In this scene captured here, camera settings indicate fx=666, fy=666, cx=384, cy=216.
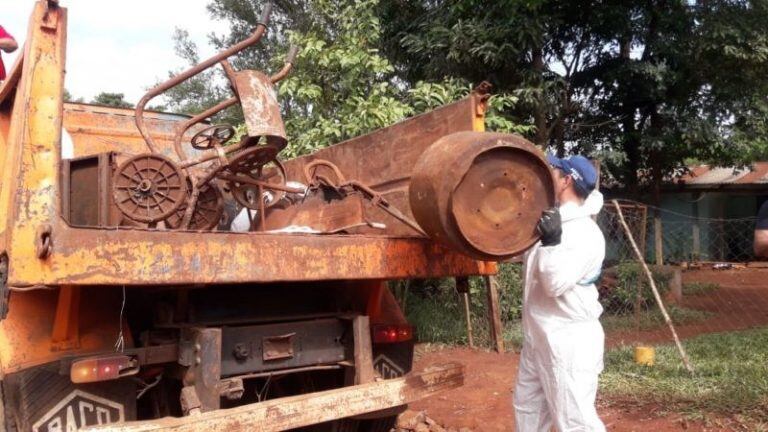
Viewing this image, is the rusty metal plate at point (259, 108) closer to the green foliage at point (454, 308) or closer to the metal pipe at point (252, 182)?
the metal pipe at point (252, 182)

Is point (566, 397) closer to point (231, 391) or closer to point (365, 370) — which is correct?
point (365, 370)

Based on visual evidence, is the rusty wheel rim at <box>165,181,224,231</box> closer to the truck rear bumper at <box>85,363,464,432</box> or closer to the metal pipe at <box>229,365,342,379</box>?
the metal pipe at <box>229,365,342,379</box>

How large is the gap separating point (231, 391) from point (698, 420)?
3.09 meters

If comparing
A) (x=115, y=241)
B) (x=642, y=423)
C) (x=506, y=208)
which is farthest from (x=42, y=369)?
(x=642, y=423)

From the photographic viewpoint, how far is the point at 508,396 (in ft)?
17.7

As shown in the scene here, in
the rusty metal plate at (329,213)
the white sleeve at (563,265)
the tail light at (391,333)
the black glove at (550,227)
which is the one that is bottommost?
the tail light at (391,333)

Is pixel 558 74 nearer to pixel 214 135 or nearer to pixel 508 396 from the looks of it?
pixel 508 396

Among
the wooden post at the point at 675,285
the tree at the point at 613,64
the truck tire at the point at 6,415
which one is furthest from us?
the wooden post at the point at 675,285

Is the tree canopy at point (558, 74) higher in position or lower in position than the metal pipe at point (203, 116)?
higher

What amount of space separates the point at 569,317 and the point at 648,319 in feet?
20.3

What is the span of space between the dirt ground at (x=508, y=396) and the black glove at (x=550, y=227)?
2.18m

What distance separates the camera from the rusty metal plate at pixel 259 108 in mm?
2807

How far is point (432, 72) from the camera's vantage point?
9445 millimetres

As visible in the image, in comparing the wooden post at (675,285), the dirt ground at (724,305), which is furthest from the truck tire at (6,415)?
the wooden post at (675,285)
